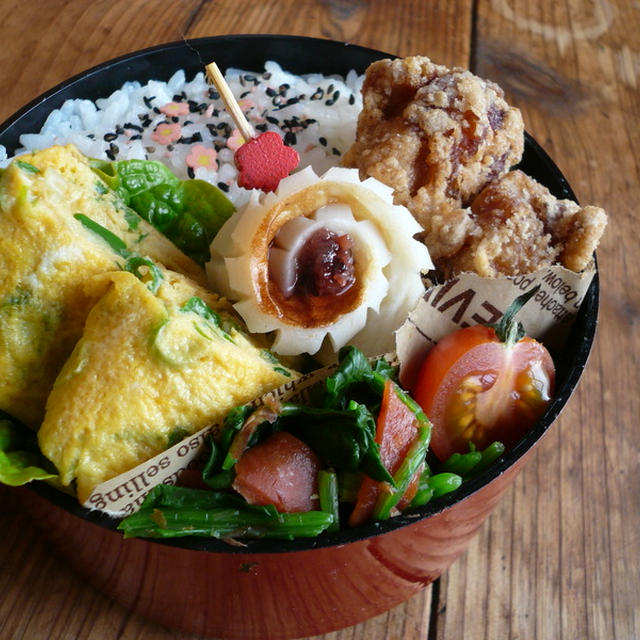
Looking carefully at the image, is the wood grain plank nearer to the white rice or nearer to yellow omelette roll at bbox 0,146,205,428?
the white rice

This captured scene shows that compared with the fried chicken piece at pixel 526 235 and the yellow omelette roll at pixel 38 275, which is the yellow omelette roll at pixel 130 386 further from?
the fried chicken piece at pixel 526 235

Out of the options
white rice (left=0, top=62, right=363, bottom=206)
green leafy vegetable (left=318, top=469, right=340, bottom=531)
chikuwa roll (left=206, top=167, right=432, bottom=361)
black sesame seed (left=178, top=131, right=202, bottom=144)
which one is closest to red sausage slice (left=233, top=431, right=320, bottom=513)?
Result: green leafy vegetable (left=318, top=469, right=340, bottom=531)

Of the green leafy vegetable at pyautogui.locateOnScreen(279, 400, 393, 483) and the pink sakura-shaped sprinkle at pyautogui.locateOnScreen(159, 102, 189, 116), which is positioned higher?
the pink sakura-shaped sprinkle at pyautogui.locateOnScreen(159, 102, 189, 116)

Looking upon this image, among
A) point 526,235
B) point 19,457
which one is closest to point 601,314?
point 526,235

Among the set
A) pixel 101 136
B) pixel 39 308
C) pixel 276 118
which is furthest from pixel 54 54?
pixel 39 308

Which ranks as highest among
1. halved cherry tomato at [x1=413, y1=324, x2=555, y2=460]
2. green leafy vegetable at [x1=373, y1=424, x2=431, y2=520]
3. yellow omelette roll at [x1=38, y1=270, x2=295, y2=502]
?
yellow omelette roll at [x1=38, y1=270, x2=295, y2=502]
